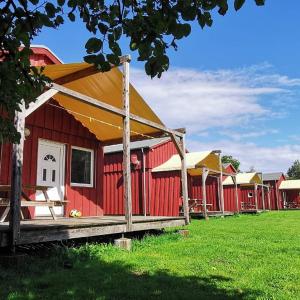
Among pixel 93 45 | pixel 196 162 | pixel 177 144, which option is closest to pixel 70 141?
pixel 177 144

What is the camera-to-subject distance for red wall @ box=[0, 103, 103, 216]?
10.5 meters

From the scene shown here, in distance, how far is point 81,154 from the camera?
41.2ft

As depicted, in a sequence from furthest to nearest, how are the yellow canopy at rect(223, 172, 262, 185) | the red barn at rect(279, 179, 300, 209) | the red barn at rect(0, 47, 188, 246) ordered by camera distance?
the red barn at rect(279, 179, 300, 209), the yellow canopy at rect(223, 172, 262, 185), the red barn at rect(0, 47, 188, 246)

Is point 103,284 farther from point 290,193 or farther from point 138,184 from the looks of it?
point 290,193

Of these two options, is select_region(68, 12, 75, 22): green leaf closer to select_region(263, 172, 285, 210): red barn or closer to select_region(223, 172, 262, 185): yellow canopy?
select_region(223, 172, 262, 185): yellow canopy

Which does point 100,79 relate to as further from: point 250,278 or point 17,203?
point 250,278

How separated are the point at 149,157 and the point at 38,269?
13250mm

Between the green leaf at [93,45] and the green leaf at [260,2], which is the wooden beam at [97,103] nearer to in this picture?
the green leaf at [93,45]

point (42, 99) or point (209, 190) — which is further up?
point (42, 99)

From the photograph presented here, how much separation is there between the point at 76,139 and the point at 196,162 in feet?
30.4

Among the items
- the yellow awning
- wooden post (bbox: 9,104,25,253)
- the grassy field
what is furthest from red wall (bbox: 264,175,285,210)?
wooden post (bbox: 9,104,25,253)

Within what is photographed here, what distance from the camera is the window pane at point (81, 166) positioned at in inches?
482

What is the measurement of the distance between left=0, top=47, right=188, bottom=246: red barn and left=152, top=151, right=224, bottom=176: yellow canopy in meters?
6.46

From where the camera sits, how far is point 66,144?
1189cm
